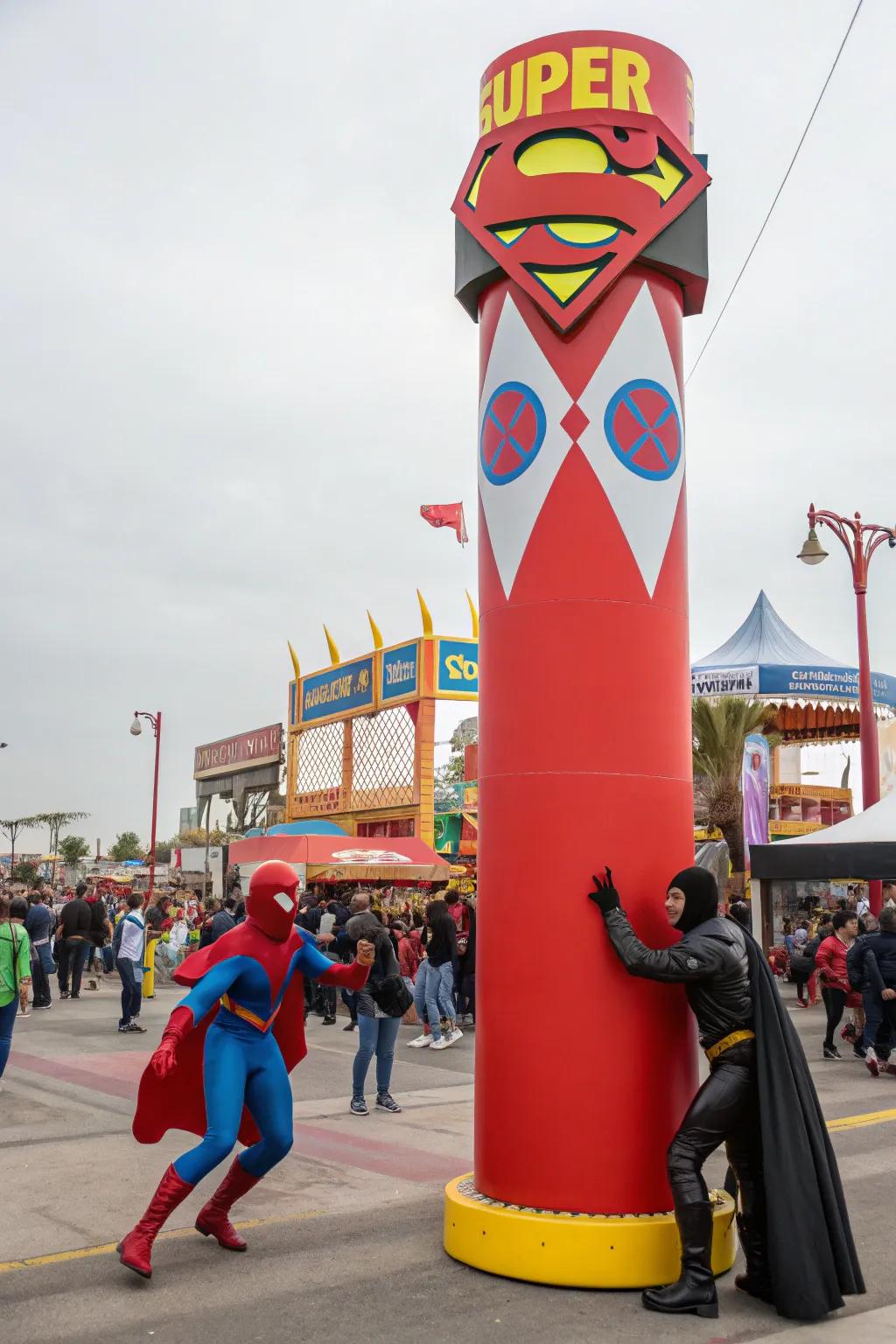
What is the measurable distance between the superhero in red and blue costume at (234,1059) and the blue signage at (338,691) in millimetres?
34053

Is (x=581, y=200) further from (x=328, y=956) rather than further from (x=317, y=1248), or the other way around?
(x=328, y=956)

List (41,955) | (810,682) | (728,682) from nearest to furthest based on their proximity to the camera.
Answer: (41,955) → (728,682) → (810,682)

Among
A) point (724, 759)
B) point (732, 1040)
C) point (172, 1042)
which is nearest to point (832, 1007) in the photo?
point (732, 1040)

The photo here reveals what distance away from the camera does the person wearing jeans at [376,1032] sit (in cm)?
969

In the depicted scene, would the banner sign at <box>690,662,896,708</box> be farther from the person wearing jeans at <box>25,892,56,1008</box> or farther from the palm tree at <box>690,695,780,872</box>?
the person wearing jeans at <box>25,892,56,1008</box>

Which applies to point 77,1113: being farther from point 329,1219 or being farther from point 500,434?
point 500,434

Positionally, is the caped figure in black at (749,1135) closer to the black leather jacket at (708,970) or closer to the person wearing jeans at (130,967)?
the black leather jacket at (708,970)

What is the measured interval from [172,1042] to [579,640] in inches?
103

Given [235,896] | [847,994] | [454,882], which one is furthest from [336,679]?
[847,994]

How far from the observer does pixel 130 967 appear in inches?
578

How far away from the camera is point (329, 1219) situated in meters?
6.45

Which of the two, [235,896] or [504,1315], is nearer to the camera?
[504,1315]

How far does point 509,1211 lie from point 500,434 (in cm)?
374

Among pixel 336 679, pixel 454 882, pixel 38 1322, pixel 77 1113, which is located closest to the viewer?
pixel 38 1322
